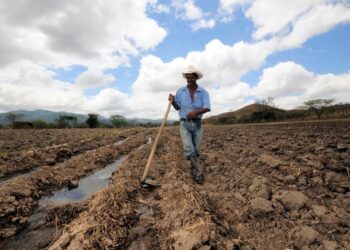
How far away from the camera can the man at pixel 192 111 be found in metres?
5.50

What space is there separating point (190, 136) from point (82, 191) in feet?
7.73

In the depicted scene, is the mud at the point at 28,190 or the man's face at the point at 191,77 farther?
the man's face at the point at 191,77

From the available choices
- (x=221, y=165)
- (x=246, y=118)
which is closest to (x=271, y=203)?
(x=221, y=165)

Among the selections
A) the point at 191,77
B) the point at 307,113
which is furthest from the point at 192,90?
the point at 307,113

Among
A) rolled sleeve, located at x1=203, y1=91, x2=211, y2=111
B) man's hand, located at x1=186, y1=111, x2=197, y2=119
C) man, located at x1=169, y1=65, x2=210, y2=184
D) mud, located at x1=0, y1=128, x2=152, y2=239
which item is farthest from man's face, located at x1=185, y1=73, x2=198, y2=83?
mud, located at x1=0, y1=128, x2=152, y2=239

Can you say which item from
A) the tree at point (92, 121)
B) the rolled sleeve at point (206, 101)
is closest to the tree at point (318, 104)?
the tree at point (92, 121)

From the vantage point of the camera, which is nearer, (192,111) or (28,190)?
(28,190)

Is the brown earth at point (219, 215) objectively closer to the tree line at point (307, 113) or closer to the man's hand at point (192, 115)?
the man's hand at point (192, 115)

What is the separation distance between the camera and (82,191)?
5.45m

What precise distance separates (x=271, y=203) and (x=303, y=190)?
101cm

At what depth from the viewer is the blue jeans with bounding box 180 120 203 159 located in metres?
5.55

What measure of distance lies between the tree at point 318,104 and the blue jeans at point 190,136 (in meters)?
58.1

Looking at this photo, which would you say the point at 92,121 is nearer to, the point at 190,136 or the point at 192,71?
the point at 190,136

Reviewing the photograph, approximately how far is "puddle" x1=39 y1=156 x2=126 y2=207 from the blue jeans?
190 centimetres
